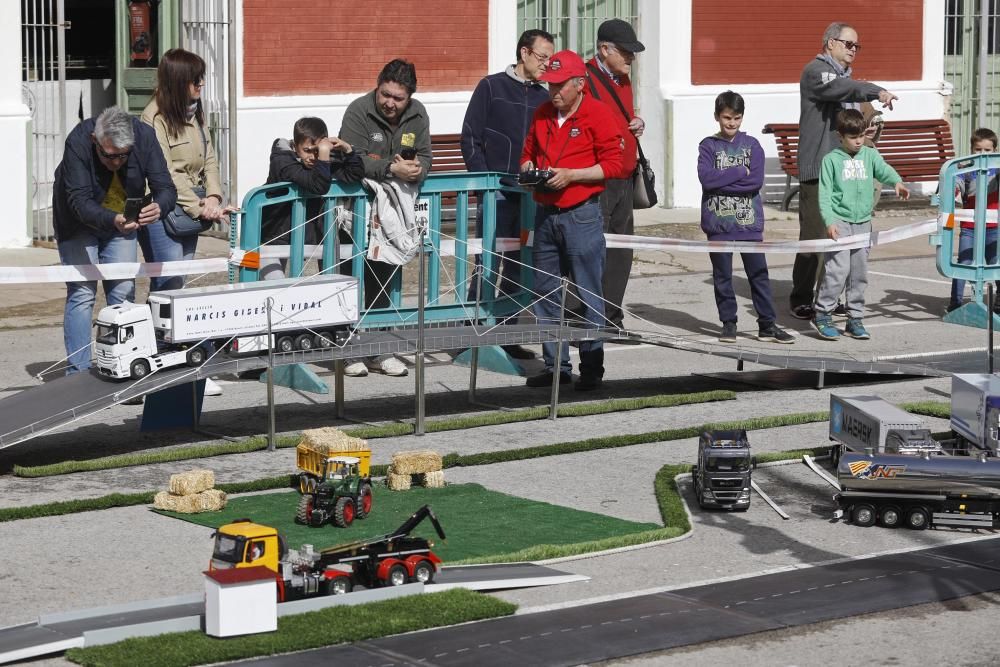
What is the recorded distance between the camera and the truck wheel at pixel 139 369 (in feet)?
32.1

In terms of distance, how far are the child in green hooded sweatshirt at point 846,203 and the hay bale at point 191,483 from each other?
261 inches

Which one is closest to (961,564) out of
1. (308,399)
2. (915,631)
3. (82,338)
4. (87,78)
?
(915,631)

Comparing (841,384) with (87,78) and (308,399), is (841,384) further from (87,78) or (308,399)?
(87,78)

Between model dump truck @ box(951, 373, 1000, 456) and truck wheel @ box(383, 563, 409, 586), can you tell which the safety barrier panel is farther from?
truck wheel @ box(383, 563, 409, 586)

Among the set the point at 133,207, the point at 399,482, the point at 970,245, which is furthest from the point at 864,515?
the point at 970,245

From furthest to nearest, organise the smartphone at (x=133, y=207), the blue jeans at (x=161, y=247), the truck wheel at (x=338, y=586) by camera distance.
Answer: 1. the blue jeans at (x=161, y=247)
2. the smartphone at (x=133, y=207)
3. the truck wheel at (x=338, y=586)

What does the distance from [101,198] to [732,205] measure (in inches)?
202

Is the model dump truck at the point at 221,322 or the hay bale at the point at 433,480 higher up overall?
the model dump truck at the point at 221,322

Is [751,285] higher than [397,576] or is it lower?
higher

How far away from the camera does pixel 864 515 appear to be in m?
8.68

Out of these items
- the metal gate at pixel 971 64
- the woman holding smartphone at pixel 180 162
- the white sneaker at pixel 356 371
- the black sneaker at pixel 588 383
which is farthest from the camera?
the metal gate at pixel 971 64

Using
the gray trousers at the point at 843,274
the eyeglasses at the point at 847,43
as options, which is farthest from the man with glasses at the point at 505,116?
the eyeglasses at the point at 847,43

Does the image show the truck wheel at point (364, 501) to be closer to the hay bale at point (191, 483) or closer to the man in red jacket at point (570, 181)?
the hay bale at point (191, 483)

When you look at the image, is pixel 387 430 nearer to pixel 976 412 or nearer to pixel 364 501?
pixel 364 501
